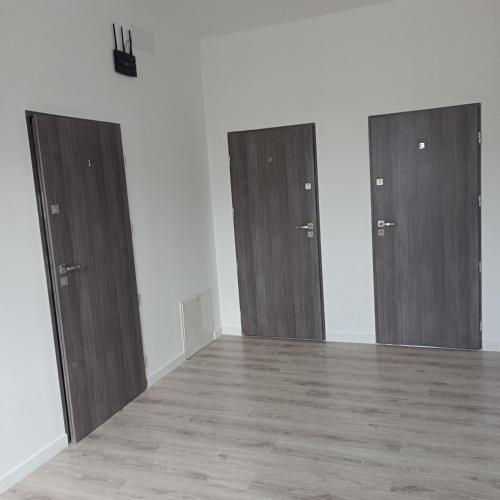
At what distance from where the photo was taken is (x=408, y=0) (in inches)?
153

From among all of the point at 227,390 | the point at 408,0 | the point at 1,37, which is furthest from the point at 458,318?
the point at 1,37

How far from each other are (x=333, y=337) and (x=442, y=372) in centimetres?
112

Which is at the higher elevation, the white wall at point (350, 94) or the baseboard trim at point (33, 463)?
the white wall at point (350, 94)

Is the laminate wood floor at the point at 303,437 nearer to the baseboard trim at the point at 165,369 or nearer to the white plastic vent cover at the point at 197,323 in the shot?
the baseboard trim at the point at 165,369

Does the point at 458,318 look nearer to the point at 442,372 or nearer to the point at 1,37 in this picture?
the point at 442,372

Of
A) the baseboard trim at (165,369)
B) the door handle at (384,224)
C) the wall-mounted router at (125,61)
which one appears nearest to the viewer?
the wall-mounted router at (125,61)

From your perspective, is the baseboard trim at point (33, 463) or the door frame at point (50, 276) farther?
the door frame at point (50, 276)

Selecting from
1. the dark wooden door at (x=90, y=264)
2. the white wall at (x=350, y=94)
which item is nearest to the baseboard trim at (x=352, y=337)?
the white wall at (x=350, y=94)

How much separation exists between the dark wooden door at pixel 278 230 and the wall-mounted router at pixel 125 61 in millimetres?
1270

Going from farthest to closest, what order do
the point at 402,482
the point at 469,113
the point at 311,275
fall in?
1. the point at 311,275
2. the point at 469,113
3. the point at 402,482

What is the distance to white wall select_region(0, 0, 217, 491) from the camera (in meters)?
2.60

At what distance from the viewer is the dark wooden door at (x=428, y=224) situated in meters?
3.92

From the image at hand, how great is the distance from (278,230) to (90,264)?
1.96 meters

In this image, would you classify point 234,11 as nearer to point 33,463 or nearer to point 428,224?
point 428,224
